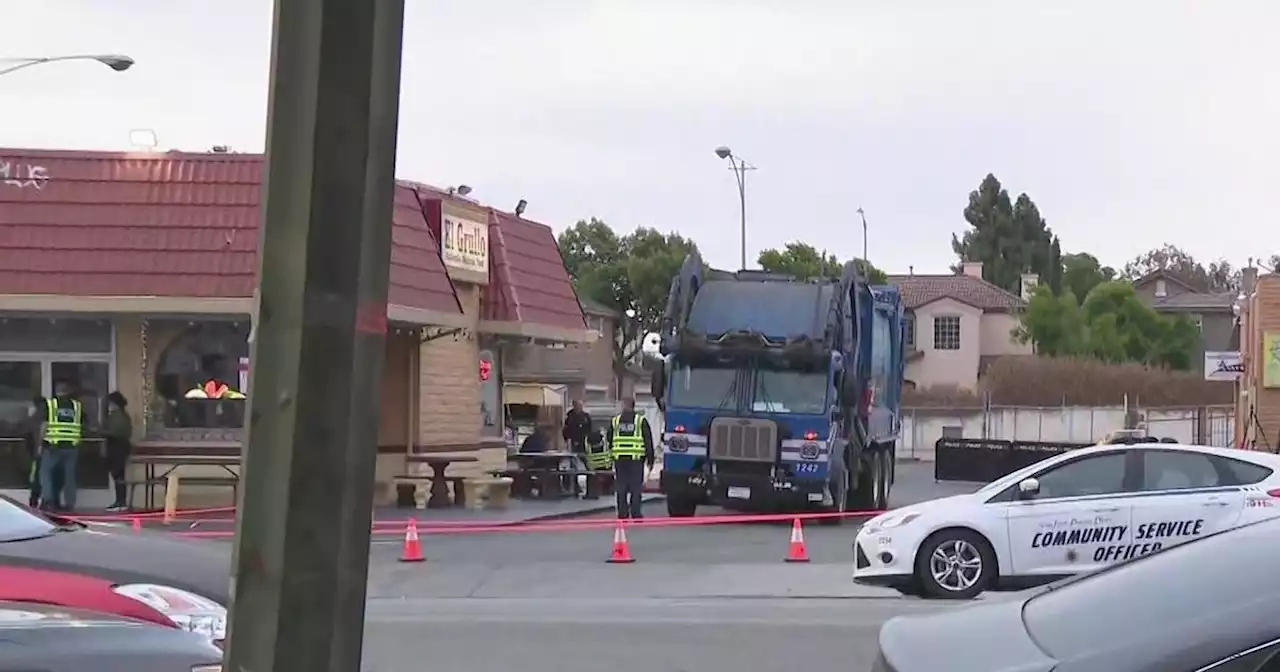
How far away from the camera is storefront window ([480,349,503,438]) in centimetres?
2769

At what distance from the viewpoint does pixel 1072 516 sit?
13117mm

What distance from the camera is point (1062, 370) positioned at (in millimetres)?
57969

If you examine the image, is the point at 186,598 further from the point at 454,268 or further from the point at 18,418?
the point at 454,268

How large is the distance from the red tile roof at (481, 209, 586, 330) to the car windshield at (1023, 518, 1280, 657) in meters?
22.7

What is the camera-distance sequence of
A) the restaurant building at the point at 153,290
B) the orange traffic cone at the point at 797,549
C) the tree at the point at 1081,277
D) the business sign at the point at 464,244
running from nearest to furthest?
the orange traffic cone at the point at 797,549
the restaurant building at the point at 153,290
the business sign at the point at 464,244
the tree at the point at 1081,277

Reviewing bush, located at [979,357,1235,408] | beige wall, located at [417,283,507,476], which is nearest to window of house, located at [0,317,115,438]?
beige wall, located at [417,283,507,476]

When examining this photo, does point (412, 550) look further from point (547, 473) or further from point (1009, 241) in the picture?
point (1009, 241)

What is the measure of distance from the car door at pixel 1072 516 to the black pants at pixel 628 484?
8.05 metres

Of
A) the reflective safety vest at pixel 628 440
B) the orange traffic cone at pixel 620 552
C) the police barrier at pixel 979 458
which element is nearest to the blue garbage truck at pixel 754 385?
the reflective safety vest at pixel 628 440

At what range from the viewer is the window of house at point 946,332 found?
73250 millimetres

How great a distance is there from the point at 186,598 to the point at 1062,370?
5440 centimetres

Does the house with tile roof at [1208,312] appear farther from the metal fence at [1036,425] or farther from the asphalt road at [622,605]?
the asphalt road at [622,605]

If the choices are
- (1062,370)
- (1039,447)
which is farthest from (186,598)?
(1062,370)

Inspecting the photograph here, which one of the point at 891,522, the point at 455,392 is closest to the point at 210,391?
the point at 455,392
